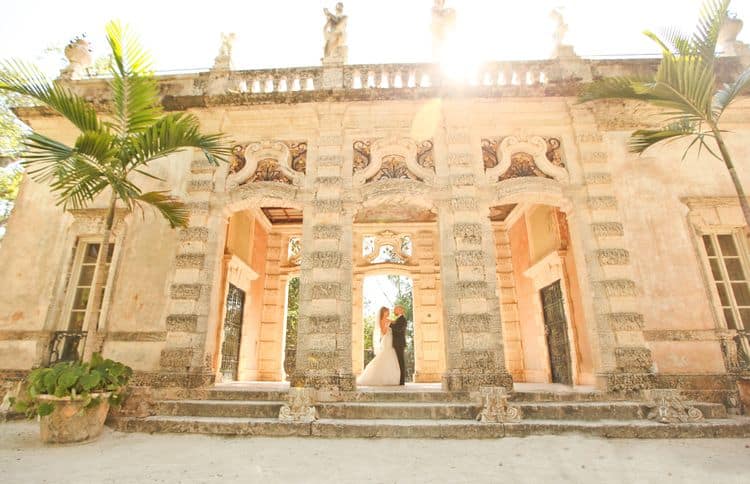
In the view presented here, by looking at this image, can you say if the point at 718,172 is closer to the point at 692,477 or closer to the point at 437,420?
the point at 692,477

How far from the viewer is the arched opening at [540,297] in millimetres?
8430

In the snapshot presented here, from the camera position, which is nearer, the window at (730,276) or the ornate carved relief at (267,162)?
the window at (730,276)

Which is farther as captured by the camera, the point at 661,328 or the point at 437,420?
the point at 661,328

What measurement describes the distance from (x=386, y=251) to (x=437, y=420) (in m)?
6.82

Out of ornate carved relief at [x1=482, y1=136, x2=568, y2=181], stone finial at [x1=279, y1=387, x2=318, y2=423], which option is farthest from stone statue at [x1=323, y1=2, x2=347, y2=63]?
stone finial at [x1=279, y1=387, x2=318, y2=423]

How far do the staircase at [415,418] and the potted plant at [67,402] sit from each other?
55cm

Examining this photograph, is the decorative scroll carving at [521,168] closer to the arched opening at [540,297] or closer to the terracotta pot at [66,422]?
the arched opening at [540,297]

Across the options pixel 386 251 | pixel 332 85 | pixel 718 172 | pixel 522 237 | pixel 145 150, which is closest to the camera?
pixel 145 150

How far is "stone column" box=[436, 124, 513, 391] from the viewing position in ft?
21.3

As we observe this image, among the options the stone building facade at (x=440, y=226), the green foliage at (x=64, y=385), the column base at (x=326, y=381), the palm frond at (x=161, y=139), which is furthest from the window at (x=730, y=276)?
the green foliage at (x=64, y=385)

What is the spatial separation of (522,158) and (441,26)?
3547 mm

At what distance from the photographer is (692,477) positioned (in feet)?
11.5

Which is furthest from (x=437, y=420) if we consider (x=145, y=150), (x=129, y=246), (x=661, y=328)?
(x=129, y=246)

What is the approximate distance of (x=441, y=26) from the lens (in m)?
8.66
